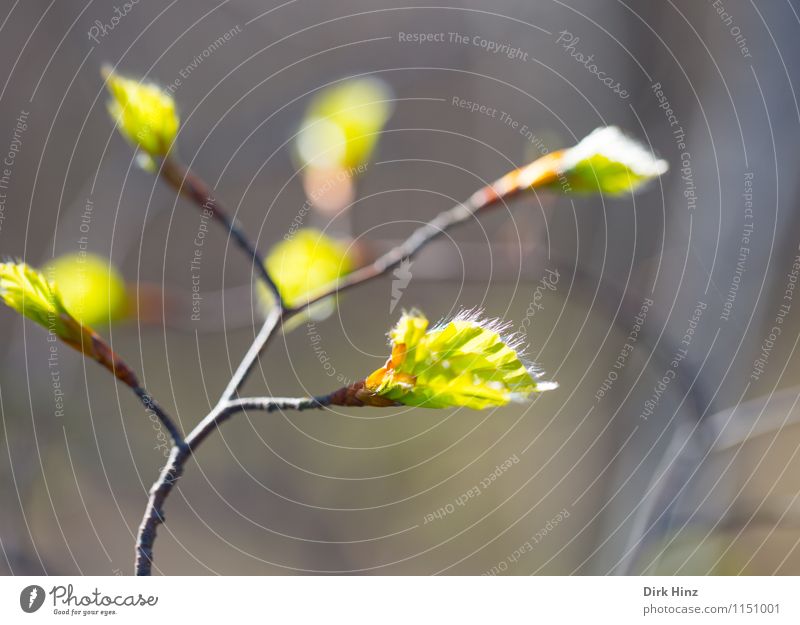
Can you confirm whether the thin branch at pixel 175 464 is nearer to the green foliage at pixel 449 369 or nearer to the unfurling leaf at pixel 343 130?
the green foliage at pixel 449 369

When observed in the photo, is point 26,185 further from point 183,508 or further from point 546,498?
point 546,498

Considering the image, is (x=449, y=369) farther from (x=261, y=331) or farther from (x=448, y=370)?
(x=261, y=331)

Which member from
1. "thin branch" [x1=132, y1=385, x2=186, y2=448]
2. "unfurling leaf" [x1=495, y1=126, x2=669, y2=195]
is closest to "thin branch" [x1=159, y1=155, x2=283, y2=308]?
"thin branch" [x1=132, y1=385, x2=186, y2=448]

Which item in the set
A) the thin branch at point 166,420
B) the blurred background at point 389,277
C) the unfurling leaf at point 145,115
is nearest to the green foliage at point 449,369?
the thin branch at point 166,420

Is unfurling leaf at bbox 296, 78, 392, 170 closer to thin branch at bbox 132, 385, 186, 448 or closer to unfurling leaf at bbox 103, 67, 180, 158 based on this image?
unfurling leaf at bbox 103, 67, 180, 158

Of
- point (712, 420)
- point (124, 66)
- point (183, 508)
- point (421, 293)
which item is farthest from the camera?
point (421, 293)

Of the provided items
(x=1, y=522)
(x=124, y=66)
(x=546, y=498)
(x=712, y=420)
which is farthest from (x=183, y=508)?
(x=712, y=420)
